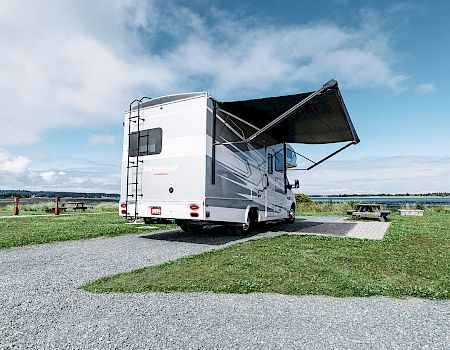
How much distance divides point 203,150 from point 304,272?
3.78 metres

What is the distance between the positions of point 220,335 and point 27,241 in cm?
667

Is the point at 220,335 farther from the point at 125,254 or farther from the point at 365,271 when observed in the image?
the point at 125,254

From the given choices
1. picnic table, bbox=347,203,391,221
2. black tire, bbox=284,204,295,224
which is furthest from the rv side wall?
picnic table, bbox=347,203,391,221

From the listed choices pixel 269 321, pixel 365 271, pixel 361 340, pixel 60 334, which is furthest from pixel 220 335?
pixel 365 271

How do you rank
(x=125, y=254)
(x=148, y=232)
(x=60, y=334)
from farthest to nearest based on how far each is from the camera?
(x=148, y=232)
(x=125, y=254)
(x=60, y=334)

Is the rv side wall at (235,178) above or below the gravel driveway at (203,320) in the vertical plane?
above

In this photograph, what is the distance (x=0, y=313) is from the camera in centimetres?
339

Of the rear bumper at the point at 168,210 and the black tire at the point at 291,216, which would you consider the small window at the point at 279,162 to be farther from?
the rear bumper at the point at 168,210

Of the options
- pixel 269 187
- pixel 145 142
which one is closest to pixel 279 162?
pixel 269 187

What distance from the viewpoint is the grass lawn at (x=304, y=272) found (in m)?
4.21

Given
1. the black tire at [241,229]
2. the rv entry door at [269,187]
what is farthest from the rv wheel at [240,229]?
the rv entry door at [269,187]

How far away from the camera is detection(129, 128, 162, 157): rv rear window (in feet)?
27.7

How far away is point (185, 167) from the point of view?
7.93 meters

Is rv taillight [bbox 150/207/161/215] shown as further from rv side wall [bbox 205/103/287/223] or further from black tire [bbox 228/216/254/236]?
black tire [bbox 228/216/254/236]
